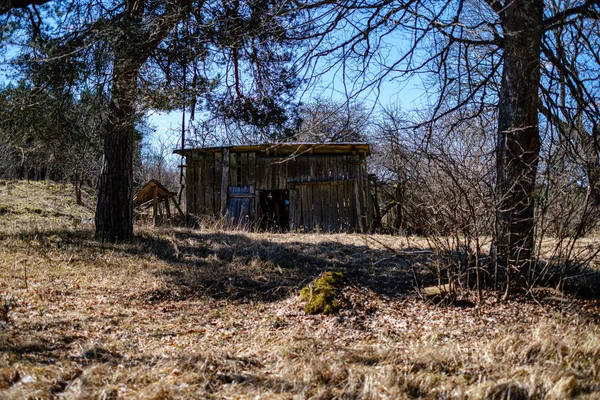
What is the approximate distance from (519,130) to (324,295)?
9.19ft

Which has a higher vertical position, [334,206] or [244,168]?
[244,168]

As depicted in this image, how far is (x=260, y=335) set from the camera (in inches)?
178

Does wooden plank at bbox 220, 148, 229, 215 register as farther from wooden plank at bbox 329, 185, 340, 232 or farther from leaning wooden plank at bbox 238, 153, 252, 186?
wooden plank at bbox 329, 185, 340, 232

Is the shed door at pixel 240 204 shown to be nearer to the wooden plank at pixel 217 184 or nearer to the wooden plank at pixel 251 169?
the wooden plank at pixel 251 169

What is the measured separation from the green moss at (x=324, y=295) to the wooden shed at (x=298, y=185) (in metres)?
9.42

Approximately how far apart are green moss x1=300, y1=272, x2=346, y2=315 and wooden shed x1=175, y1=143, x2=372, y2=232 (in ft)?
30.9

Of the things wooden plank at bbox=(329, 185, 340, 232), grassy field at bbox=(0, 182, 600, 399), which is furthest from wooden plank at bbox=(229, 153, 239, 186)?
grassy field at bbox=(0, 182, 600, 399)

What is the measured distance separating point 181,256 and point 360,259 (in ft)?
10.2

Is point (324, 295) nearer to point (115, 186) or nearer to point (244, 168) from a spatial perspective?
point (115, 186)

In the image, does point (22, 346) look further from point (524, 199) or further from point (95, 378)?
point (524, 199)

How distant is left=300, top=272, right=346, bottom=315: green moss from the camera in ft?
16.9

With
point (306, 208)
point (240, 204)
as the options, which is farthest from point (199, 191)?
point (306, 208)

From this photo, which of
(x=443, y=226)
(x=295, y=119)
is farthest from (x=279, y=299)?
(x=295, y=119)

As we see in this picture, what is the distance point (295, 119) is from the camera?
8.57 metres
